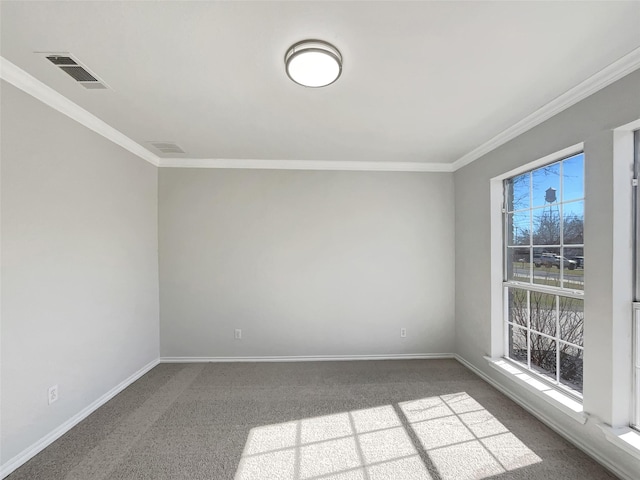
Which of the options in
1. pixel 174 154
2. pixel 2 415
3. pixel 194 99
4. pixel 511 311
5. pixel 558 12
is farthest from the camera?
pixel 174 154

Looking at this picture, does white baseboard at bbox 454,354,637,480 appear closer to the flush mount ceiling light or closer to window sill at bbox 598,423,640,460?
window sill at bbox 598,423,640,460

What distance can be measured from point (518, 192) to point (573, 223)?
2.48ft

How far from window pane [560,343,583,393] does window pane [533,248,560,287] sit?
0.52 meters

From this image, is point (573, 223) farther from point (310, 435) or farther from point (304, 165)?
point (304, 165)

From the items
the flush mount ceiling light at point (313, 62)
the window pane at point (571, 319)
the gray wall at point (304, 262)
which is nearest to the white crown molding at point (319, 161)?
the gray wall at point (304, 262)

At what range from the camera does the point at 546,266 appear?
2.59 m

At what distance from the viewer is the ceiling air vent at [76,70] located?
1.74m

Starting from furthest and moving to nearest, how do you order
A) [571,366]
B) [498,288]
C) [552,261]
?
[498,288]
[552,261]
[571,366]

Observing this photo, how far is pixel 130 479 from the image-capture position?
6.04 feet

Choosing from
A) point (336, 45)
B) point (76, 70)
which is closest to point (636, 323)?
point (336, 45)

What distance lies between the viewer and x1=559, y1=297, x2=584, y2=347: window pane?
222 centimetres

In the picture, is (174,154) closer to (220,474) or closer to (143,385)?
(143,385)

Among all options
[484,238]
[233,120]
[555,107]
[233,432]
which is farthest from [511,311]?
[233,120]

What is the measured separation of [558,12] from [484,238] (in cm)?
227
